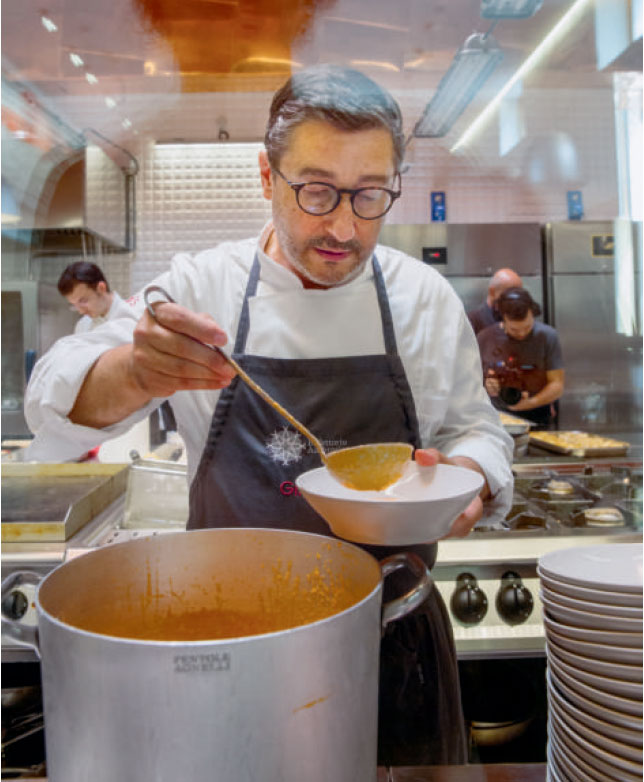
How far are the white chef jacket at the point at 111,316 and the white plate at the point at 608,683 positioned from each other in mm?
583

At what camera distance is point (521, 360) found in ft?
3.38

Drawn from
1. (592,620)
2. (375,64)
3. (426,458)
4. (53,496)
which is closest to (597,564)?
(592,620)

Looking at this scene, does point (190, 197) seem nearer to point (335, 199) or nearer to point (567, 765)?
point (335, 199)

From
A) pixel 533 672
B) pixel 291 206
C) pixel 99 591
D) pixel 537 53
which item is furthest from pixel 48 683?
pixel 533 672

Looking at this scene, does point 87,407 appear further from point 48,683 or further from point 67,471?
point 67,471

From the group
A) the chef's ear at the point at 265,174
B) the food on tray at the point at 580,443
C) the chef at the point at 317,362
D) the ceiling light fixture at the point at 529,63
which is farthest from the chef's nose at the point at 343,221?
the food on tray at the point at 580,443

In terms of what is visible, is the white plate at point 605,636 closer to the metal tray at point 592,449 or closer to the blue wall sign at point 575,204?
the blue wall sign at point 575,204

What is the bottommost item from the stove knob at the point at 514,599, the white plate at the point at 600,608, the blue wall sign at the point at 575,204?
the stove knob at the point at 514,599

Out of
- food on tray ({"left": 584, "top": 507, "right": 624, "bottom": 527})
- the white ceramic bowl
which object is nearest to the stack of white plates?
the white ceramic bowl

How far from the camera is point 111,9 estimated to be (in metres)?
0.69

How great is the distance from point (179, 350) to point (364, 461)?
24 cm

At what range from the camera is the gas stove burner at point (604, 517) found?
3.33 feet

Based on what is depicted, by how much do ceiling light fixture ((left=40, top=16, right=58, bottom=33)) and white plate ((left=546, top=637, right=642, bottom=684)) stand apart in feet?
2.58

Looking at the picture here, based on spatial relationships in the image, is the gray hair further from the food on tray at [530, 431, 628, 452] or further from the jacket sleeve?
the food on tray at [530, 431, 628, 452]
